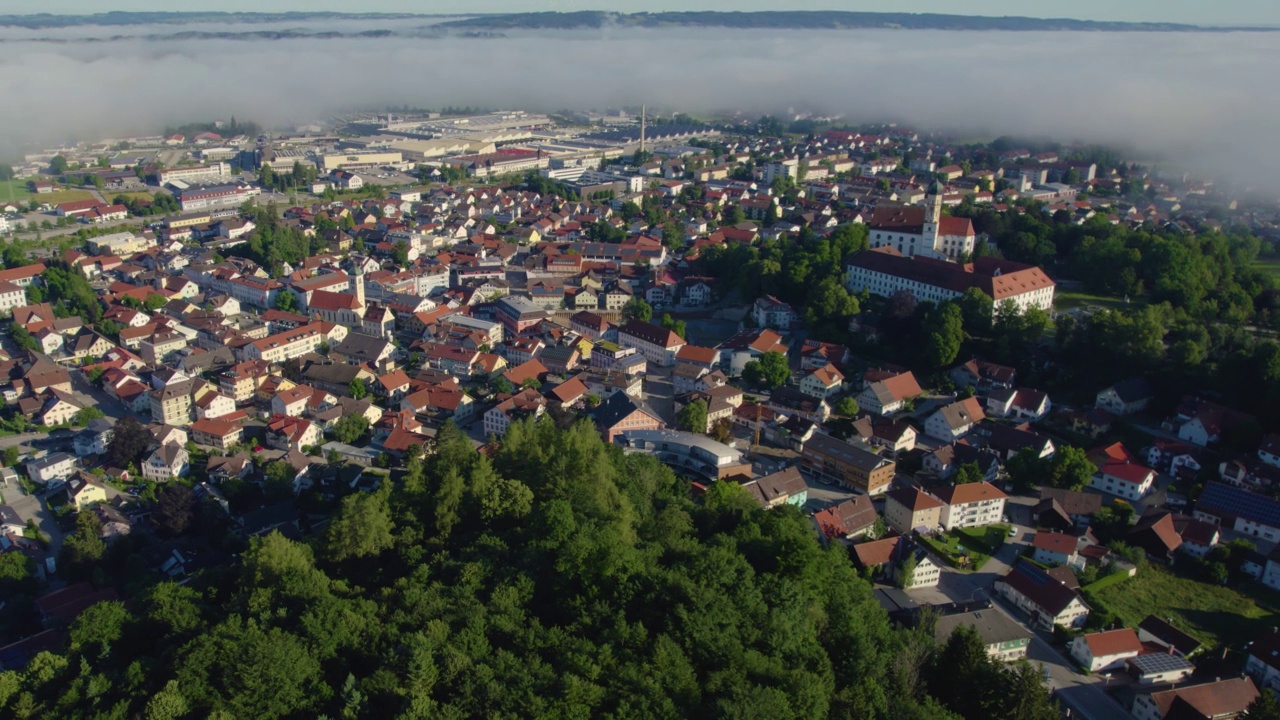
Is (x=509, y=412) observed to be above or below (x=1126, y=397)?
below

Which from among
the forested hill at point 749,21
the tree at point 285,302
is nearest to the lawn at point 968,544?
the tree at point 285,302

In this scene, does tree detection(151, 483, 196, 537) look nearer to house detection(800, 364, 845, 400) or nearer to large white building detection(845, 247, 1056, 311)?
house detection(800, 364, 845, 400)

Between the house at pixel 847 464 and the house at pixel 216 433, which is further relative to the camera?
the house at pixel 216 433

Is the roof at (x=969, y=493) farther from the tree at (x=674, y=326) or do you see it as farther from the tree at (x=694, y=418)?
the tree at (x=674, y=326)

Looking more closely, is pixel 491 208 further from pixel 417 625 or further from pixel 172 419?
pixel 417 625

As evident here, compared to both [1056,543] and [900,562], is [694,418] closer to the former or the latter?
[900,562]

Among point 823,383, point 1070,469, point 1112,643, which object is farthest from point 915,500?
point 823,383
